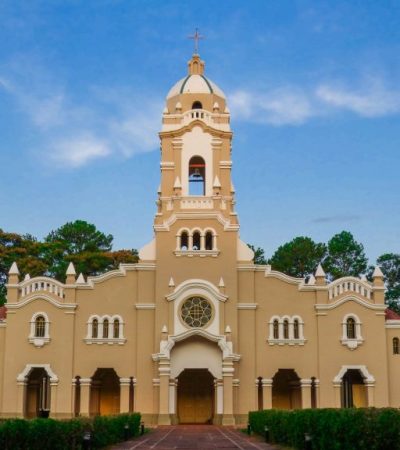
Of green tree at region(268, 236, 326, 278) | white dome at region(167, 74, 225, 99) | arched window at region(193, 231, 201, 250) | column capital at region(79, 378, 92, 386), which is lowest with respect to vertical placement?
column capital at region(79, 378, 92, 386)

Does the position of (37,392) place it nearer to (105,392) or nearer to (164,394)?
(105,392)

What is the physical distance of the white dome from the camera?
46.4 metres

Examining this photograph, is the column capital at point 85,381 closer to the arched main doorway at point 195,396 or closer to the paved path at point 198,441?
the arched main doorway at point 195,396

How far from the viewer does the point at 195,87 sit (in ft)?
153

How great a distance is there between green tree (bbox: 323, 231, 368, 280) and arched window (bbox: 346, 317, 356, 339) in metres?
21.4

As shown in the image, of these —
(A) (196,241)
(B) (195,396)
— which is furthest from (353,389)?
(A) (196,241)

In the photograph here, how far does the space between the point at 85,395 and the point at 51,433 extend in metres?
21.9

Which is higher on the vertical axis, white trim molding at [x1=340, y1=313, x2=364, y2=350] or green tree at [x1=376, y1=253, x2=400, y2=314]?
green tree at [x1=376, y1=253, x2=400, y2=314]

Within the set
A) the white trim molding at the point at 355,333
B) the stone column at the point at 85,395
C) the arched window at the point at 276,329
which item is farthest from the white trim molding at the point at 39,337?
the white trim molding at the point at 355,333

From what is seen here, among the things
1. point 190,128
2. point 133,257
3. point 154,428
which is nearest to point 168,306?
point 154,428

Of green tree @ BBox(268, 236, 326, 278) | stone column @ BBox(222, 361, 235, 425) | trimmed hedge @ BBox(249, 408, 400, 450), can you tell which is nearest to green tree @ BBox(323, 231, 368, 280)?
green tree @ BBox(268, 236, 326, 278)

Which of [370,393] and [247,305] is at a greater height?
[247,305]

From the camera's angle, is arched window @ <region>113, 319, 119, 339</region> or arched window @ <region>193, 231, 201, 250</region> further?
arched window @ <region>193, 231, 201, 250</region>

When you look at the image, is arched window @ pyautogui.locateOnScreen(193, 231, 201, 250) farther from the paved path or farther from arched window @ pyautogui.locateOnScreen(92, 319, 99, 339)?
the paved path
